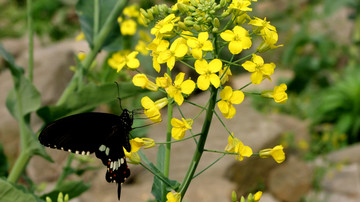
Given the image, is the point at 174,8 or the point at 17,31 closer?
the point at 174,8

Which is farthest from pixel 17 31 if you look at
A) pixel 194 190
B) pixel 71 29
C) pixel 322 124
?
pixel 194 190

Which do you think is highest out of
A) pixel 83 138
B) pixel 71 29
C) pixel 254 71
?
pixel 254 71

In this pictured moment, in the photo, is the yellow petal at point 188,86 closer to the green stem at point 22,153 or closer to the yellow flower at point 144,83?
the yellow flower at point 144,83

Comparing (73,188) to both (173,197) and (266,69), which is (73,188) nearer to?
(173,197)

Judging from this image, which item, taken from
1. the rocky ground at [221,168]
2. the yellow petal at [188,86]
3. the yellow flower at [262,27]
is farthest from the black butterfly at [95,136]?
the rocky ground at [221,168]

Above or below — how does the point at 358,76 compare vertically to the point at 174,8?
below

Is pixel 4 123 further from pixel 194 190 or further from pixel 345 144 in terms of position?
pixel 345 144
